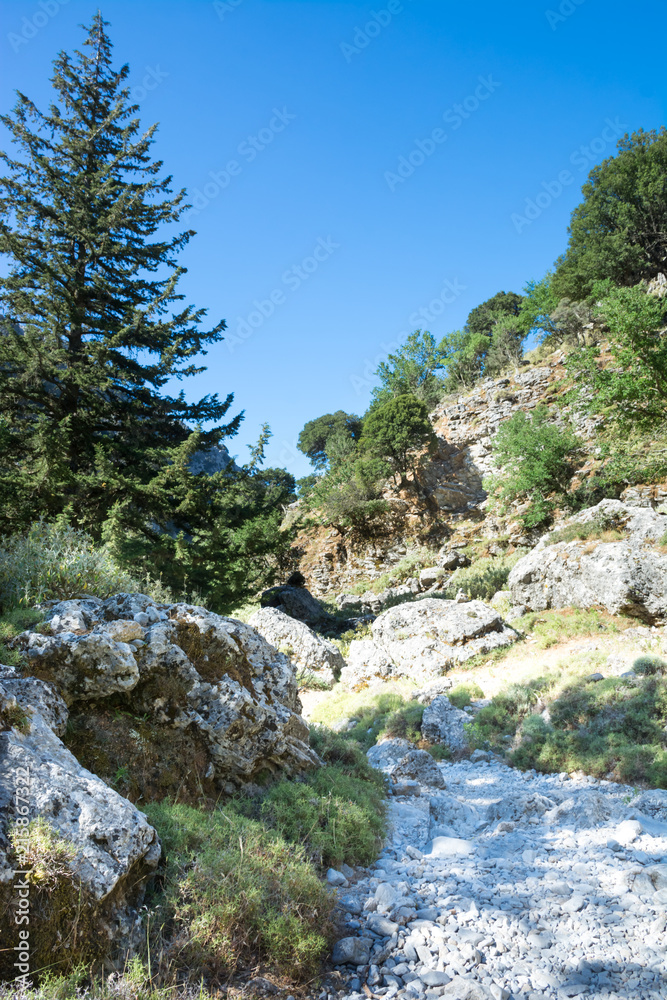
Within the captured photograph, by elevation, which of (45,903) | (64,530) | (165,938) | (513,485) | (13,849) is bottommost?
(165,938)

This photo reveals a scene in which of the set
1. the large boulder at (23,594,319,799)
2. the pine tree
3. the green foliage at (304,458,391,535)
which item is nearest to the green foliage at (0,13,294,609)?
the pine tree

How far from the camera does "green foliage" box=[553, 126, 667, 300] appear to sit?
27.2 m

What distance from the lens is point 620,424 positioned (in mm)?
14445

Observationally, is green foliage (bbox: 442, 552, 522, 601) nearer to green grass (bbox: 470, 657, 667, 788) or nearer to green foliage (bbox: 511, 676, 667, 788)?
green grass (bbox: 470, 657, 667, 788)

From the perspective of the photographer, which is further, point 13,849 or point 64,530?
point 64,530

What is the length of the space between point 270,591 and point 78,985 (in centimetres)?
1632

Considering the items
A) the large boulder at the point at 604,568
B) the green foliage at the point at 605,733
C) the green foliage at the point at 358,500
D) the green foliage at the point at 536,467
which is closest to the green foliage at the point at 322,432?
the green foliage at the point at 358,500

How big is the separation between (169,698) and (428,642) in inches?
329

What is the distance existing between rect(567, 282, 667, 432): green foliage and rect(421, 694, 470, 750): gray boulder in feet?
35.8

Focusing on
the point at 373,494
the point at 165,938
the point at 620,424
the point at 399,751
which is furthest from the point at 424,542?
the point at 165,938

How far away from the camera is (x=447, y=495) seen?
2644 cm

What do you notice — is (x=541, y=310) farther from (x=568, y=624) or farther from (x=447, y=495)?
(x=568, y=624)

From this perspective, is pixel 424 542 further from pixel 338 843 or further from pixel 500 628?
pixel 338 843

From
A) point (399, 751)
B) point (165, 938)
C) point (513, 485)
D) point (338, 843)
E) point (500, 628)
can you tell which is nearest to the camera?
point (165, 938)
